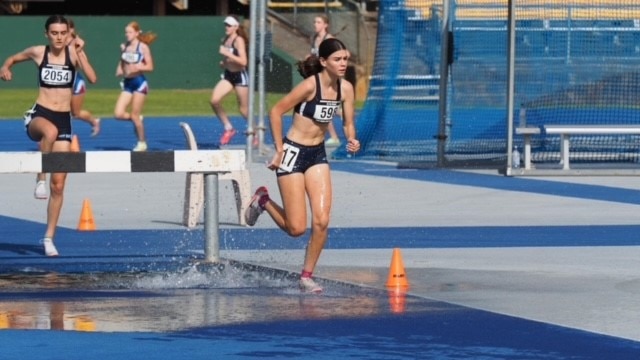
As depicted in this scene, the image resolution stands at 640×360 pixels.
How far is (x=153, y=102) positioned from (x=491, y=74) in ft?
58.3

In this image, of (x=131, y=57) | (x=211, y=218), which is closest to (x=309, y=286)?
(x=211, y=218)

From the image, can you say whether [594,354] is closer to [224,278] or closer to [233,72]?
[224,278]

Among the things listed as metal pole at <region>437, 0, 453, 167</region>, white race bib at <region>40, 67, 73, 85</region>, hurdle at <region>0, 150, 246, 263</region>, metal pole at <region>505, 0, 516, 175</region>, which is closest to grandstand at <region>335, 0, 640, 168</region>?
metal pole at <region>437, 0, 453, 167</region>

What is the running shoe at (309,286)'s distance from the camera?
34.3 ft

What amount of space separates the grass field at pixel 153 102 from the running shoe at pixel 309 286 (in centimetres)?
2003

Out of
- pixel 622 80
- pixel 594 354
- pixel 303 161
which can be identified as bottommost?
pixel 594 354

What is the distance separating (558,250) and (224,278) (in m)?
3.01

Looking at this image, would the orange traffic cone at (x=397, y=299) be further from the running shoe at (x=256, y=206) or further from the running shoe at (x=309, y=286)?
the running shoe at (x=256, y=206)

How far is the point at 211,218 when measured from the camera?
11492 millimetres

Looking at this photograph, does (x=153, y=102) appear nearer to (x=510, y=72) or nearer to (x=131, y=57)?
(x=131, y=57)

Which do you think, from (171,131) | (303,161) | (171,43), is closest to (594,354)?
(303,161)

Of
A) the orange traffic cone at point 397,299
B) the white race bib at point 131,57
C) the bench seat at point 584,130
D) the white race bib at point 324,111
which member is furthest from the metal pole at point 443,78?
the orange traffic cone at point 397,299

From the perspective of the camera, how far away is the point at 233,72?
23.3 metres

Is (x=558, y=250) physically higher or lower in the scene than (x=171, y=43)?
lower
